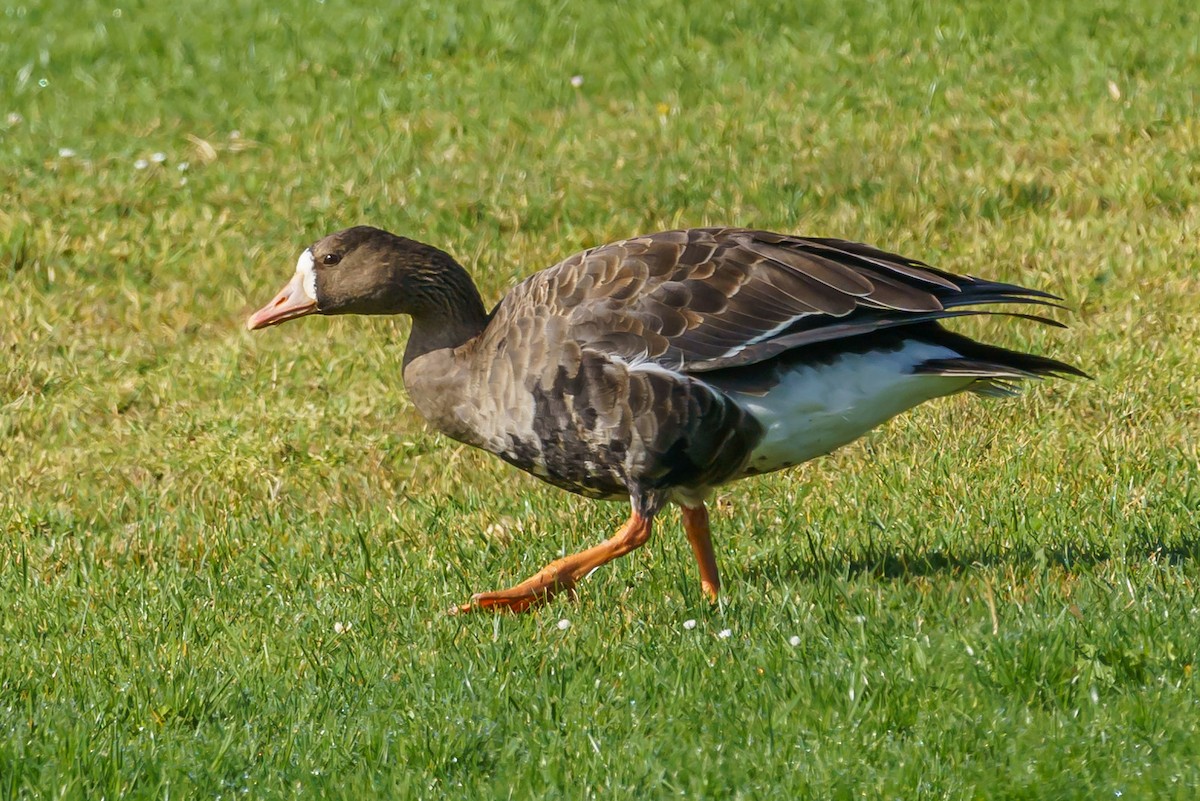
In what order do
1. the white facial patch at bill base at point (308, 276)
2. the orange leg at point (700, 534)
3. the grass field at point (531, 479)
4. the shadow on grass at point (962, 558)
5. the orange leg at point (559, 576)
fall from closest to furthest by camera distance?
the grass field at point (531, 479) < the shadow on grass at point (962, 558) < the orange leg at point (559, 576) < the orange leg at point (700, 534) < the white facial patch at bill base at point (308, 276)

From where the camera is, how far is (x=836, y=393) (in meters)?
5.59

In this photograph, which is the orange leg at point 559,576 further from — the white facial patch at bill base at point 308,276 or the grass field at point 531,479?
the white facial patch at bill base at point 308,276

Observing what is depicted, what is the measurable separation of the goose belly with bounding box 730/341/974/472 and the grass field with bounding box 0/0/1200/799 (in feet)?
1.70

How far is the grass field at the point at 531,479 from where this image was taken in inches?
170

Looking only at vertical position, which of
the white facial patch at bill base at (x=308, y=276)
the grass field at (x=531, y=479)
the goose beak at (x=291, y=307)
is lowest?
the grass field at (x=531, y=479)

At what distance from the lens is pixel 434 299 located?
20.3 feet

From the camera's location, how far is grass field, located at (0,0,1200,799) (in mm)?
4312

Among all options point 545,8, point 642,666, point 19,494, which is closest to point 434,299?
point 642,666

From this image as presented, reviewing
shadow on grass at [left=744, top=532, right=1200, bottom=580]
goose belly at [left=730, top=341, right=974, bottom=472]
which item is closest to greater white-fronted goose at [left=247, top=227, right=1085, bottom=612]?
goose belly at [left=730, top=341, right=974, bottom=472]

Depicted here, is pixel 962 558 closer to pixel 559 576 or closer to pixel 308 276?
pixel 559 576

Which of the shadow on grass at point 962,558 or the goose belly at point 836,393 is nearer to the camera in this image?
the shadow on grass at point 962,558

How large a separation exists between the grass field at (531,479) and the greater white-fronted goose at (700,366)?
1.45ft

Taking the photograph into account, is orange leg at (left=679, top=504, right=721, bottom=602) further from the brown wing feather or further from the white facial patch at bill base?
the white facial patch at bill base

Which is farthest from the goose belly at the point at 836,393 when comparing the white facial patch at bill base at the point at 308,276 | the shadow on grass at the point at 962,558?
the white facial patch at bill base at the point at 308,276
